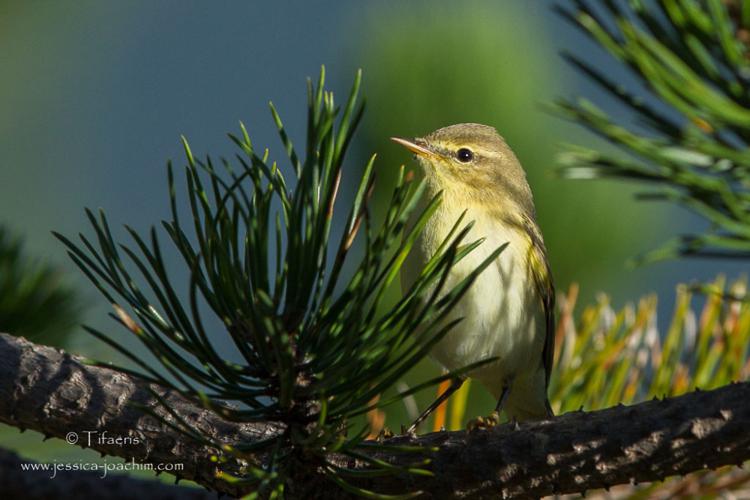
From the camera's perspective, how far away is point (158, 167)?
12391mm

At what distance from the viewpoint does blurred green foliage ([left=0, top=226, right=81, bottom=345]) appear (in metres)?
1.80

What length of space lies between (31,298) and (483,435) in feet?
3.01

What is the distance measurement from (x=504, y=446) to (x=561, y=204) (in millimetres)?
1599

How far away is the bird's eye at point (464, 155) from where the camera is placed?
2.74 metres

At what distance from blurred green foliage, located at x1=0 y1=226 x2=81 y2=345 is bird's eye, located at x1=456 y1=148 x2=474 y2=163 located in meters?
1.21

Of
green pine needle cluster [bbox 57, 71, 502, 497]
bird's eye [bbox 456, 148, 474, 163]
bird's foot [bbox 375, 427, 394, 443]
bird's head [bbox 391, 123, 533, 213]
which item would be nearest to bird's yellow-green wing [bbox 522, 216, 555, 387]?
bird's head [bbox 391, 123, 533, 213]

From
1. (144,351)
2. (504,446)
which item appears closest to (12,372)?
(504,446)

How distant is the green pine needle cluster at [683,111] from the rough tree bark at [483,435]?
0.70 ft

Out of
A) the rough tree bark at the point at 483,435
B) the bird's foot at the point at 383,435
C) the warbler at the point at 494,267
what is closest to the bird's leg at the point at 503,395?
the warbler at the point at 494,267

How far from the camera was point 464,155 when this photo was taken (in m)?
2.76

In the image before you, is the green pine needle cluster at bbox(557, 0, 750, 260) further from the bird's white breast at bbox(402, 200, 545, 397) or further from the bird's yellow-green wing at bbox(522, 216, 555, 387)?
the bird's yellow-green wing at bbox(522, 216, 555, 387)

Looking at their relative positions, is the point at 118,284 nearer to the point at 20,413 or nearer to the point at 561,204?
the point at 20,413

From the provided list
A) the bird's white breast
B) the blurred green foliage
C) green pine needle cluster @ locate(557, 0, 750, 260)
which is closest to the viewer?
green pine needle cluster @ locate(557, 0, 750, 260)

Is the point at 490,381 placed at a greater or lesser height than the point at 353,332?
lesser
